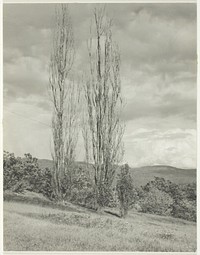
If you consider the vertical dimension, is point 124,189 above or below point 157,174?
below

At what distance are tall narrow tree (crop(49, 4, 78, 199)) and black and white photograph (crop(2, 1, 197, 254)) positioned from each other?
0.01 metres

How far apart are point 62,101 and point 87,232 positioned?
65.6 inches

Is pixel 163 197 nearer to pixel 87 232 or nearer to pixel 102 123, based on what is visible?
pixel 87 232

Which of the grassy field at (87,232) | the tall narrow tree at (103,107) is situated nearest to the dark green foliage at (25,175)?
the grassy field at (87,232)

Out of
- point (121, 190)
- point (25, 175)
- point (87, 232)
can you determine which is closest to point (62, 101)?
point (25, 175)

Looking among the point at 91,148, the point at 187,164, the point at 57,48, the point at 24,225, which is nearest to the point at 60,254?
the point at 24,225

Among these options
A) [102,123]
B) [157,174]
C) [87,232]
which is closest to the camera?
Answer: [87,232]

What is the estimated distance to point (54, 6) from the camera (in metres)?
4.68

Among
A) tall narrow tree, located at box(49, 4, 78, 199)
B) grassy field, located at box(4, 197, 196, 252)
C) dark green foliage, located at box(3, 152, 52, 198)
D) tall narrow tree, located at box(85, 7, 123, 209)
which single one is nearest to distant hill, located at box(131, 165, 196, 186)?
tall narrow tree, located at box(85, 7, 123, 209)

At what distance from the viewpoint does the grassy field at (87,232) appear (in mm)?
4297

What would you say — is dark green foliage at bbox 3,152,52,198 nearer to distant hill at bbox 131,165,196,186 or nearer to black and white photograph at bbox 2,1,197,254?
black and white photograph at bbox 2,1,197,254

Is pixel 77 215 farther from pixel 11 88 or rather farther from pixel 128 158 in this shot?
pixel 11 88

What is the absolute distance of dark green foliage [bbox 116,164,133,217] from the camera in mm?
4863

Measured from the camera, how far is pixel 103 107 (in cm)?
500
